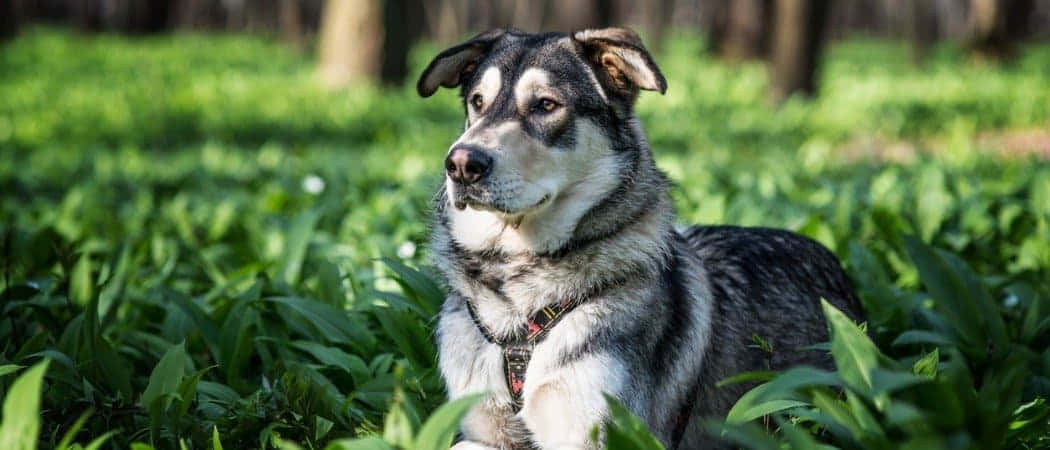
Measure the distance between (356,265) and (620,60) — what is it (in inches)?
108

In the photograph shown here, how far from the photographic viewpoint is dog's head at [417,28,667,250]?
3363mm

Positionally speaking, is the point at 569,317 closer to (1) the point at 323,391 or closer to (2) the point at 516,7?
(1) the point at 323,391

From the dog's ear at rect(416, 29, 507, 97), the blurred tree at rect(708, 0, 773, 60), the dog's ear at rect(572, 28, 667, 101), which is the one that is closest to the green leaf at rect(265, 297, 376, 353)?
the dog's ear at rect(416, 29, 507, 97)

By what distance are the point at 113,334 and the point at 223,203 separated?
3.11 metres

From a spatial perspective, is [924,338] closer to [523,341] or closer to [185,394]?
[523,341]

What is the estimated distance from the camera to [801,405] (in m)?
3.08

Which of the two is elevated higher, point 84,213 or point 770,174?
point 770,174

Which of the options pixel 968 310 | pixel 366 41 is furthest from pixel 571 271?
pixel 366 41

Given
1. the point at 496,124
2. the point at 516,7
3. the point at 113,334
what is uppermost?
the point at 496,124

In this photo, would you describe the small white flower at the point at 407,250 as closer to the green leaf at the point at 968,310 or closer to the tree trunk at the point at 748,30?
the green leaf at the point at 968,310

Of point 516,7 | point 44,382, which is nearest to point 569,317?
point 44,382

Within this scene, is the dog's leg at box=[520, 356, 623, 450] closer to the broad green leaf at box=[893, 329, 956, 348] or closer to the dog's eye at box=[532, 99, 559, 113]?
the dog's eye at box=[532, 99, 559, 113]

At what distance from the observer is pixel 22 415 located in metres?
2.60

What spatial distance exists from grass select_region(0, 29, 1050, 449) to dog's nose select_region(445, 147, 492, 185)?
2.38 feet
